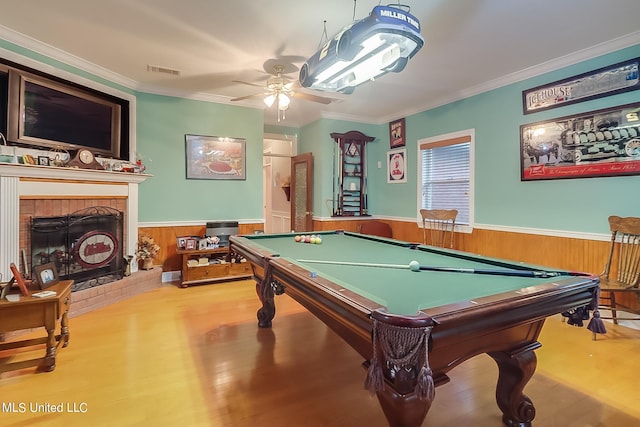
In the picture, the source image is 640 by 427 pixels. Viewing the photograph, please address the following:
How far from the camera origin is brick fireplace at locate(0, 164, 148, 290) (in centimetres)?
268

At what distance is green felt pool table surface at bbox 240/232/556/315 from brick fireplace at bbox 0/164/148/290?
220 centimetres

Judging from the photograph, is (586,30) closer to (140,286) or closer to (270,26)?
(270,26)

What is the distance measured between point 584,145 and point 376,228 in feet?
9.40

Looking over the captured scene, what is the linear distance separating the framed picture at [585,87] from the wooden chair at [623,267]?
3.93 feet

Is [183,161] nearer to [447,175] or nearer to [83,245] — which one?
[83,245]

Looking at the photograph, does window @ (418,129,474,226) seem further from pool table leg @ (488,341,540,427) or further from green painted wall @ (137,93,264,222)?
pool table leg @ (488,341,540,427)

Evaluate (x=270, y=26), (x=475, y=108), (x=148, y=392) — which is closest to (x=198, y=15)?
(x=270, y=26)

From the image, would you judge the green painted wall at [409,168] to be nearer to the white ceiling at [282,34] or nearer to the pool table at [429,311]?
the white ceiling at [282,34]

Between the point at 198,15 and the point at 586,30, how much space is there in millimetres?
3254

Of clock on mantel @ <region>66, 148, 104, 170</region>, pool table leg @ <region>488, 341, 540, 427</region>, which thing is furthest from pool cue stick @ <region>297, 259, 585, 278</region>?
clock on mantel @ <region>66, 148, 104, 170</region>

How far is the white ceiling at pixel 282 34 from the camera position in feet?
7.87

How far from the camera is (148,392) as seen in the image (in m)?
1.90

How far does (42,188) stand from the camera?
2.97 metres

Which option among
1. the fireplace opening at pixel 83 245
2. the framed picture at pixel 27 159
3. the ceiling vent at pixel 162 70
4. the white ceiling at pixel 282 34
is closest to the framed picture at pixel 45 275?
the fireplace opening at pixel 83 245
